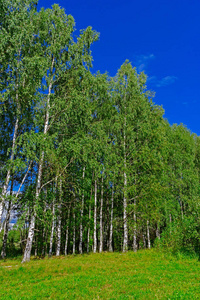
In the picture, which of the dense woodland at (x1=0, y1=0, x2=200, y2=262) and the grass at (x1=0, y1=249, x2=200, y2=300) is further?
the dense woodland at (x1=0, y1=0, x2=200, y2=262)

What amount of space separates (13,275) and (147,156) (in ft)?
58.5

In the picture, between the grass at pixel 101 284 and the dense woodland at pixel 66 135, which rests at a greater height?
the dense woodland at pixel 66 135

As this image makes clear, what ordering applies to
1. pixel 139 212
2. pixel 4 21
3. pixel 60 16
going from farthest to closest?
pixel 139 212, pixel 60 16, pixel 4 21

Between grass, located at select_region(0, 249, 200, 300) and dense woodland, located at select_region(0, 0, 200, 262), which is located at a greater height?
dense woodland, located at select_region(0, 0, 200, 262)

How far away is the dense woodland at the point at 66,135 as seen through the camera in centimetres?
1681

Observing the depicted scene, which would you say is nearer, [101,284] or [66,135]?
[101,284]

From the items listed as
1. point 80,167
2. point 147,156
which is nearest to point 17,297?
point 80,167

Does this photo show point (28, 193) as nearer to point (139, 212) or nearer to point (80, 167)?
point (80, 167)

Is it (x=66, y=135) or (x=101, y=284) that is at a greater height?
(x=66, y=135)

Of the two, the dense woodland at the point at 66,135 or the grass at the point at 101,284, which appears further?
the dense woodland at the point at 66,135

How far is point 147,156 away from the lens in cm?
2412

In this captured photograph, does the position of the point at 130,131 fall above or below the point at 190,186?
above

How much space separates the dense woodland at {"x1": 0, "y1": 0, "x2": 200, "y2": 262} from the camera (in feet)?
55.2

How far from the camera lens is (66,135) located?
21.2 m
